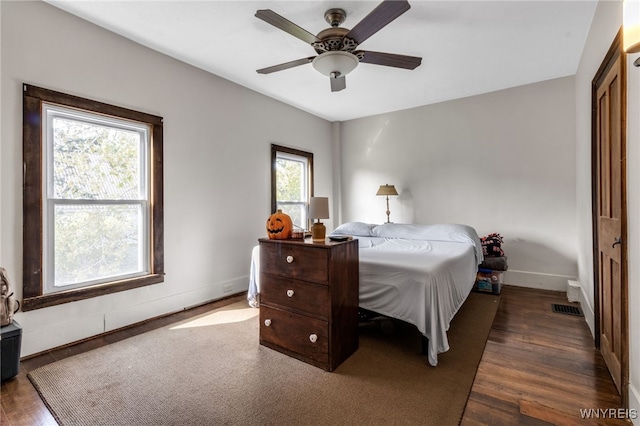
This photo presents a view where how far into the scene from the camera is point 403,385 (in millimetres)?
1918

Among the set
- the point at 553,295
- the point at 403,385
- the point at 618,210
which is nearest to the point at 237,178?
the point at 403,385

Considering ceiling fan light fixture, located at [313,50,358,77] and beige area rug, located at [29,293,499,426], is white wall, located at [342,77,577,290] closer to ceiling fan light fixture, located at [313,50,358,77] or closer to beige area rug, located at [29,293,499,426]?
beige area rug, located at [29,293,499,426]

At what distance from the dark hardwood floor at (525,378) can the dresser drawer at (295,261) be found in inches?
45.1

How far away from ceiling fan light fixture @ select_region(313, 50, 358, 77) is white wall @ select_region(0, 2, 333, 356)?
5.60 ft

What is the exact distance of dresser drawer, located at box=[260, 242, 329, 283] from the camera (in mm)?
2074

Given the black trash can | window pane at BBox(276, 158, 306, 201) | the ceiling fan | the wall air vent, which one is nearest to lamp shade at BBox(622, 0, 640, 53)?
the ceiling fan

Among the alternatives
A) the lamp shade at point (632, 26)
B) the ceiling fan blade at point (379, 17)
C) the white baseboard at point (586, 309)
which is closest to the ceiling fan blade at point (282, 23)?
the ceiling fan blade at point (379, 17)

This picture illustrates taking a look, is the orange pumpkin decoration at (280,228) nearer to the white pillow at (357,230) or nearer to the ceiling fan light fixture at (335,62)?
the ceiling fan light fixture at (335,62)

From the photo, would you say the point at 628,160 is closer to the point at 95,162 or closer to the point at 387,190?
the point at 387,190

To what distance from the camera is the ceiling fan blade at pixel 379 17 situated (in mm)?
1820

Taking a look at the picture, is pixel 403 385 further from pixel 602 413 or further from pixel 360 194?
pixel 360 194

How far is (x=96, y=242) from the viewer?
9.02ft

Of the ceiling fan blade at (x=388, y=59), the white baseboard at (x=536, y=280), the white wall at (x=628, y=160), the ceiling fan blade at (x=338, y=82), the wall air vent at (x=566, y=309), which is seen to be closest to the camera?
the white wall at (x=628, y=160)

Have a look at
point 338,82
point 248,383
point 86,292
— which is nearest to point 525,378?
point 248,383
